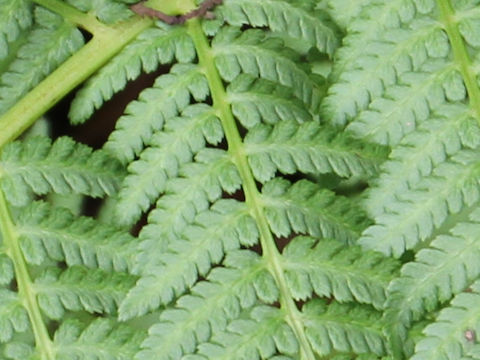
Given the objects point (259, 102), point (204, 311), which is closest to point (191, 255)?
point (204, 311)

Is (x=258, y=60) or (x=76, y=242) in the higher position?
(x=258, y=60)

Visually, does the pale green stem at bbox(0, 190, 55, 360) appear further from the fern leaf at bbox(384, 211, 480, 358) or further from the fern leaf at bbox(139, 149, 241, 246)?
the fern leaf at bbox(384, 211, 480, 358)

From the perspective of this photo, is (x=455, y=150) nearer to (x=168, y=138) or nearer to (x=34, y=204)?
(x=168, y=138)

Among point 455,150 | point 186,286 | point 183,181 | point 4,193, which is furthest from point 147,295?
point 455,150

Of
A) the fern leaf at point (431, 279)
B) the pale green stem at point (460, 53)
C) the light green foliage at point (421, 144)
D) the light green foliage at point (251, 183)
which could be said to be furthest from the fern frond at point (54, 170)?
the pale green stem at point (460, 53)

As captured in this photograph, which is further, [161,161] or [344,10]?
[344,10]

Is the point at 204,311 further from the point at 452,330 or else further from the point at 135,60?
the point at 135,60
